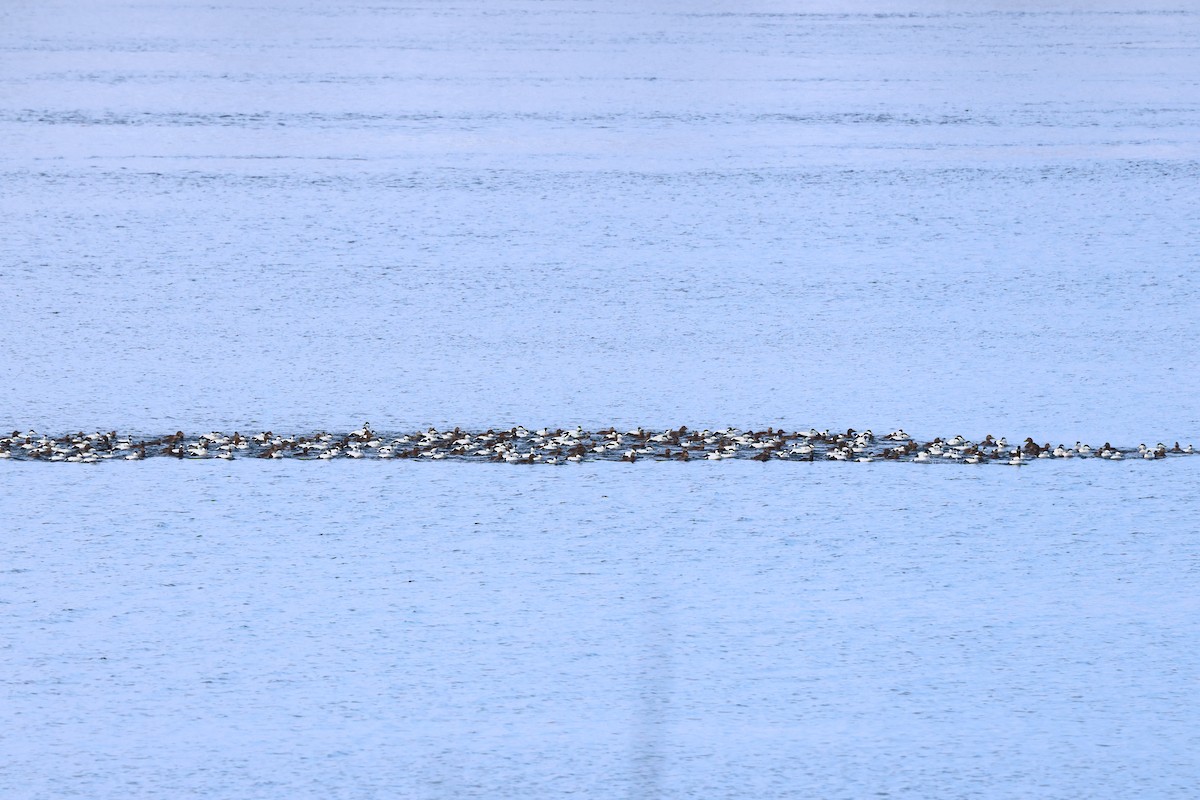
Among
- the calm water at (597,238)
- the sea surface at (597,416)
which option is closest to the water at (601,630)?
the sea surface at (597,416)

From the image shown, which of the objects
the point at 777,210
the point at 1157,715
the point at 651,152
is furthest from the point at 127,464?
the point at 651,152

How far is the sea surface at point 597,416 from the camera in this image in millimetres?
3043

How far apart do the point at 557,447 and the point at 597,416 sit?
0.95 ft

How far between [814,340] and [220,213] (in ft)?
9.52

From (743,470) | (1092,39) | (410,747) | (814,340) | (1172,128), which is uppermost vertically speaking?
(1092,39)

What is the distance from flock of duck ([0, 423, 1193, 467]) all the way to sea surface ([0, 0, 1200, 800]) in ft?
0.26

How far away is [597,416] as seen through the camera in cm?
489

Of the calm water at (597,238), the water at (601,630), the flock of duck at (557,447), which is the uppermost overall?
the calm water at (597,238)

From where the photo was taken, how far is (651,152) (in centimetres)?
816

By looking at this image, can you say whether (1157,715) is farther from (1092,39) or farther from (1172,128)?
(1092,39)

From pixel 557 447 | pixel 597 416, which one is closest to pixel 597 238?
pixel 597 416

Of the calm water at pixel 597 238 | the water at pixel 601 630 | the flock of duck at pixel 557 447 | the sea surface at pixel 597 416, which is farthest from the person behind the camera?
the calm water at pixel 597 238

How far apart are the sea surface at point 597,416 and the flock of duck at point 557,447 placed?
79 mm

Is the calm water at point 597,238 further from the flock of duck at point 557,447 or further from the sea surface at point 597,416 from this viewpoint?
the flock of duck at point 557,447
